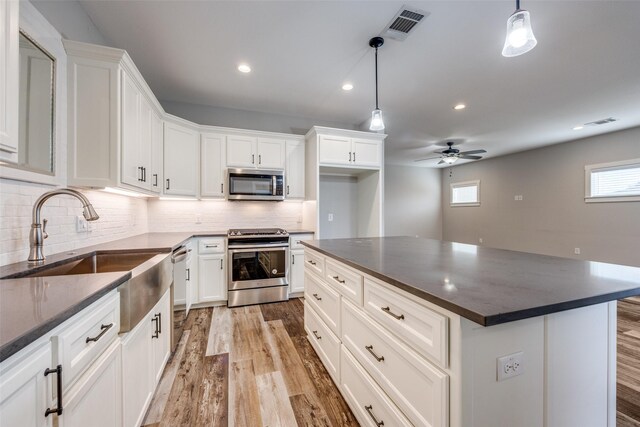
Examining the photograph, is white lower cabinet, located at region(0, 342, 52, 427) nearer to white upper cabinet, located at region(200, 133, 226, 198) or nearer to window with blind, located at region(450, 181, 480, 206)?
white upper cabinet, located at region(200, 133, 226, 198)

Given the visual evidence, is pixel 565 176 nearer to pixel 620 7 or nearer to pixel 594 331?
pixel 620 7

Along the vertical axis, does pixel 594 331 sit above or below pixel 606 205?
below

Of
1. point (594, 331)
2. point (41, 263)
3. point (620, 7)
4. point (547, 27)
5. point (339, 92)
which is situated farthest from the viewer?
point (339, 92)

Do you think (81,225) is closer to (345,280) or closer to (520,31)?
(345,280)

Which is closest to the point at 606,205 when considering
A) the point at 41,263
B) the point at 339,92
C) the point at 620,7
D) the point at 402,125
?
the point at 402,125

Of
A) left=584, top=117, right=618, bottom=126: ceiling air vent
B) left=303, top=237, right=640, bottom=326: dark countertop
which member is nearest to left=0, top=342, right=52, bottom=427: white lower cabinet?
left=303, top=237, right=640, bottom=326: dark countertop

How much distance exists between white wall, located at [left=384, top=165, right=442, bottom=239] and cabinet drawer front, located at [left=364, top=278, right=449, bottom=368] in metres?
6.65

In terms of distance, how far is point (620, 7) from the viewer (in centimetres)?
185

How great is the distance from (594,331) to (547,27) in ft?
7.91

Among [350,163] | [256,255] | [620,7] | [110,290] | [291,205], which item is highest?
[620,7]

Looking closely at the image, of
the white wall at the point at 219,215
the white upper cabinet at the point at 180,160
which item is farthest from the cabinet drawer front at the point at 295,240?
the white upper cabinet at the point at 180,160

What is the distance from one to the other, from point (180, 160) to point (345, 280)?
275cm

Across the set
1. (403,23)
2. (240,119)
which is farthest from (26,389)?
(240,119)

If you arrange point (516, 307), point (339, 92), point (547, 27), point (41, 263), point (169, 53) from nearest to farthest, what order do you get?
point (516, 307) → point (41, 263) → point (547, 27) → point (169, 53) → point (339, 92)
